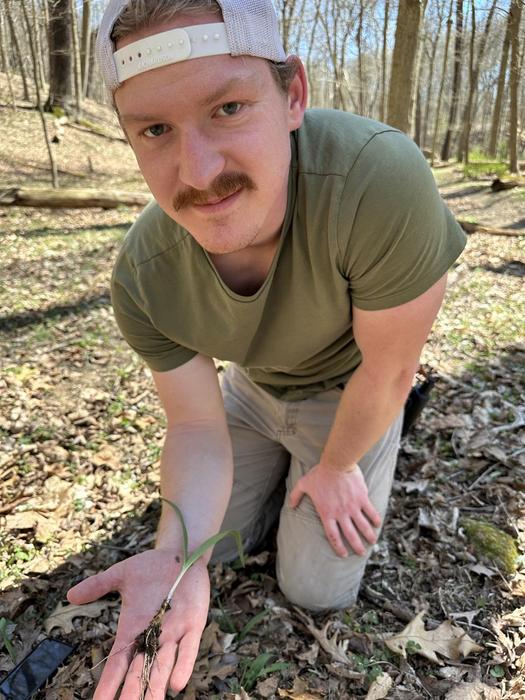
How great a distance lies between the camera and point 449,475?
2.77 m

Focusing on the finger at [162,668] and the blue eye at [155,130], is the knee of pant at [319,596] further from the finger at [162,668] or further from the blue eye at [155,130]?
the blue eye at [155,130]

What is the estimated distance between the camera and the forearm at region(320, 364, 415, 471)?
1973 mm

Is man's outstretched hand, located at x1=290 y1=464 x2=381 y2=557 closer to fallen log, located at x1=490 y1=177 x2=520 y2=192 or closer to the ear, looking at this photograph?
the ear

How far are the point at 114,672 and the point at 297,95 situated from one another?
168cm

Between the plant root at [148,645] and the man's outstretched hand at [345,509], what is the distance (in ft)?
2.94

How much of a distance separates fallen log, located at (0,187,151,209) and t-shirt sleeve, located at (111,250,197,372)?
6239 millimetres

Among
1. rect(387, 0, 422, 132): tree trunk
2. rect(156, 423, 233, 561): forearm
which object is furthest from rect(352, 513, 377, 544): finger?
rect(387, 0, 422, 132): tree trunk

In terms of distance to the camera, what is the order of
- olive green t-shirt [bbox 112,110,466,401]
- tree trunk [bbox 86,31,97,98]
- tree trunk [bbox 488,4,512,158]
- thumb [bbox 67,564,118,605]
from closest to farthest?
thumb [bbox 67,564,118,605] < olive green t-shirt [bbox 112,110,466,401] < tree trunk [bbox 488,4,512,158] < tree trunk [bbox 86,31,97,98]

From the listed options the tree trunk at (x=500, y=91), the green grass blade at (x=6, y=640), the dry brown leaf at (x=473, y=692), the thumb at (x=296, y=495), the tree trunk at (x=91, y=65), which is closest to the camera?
the dry brown leaf at (x=473, y=692)

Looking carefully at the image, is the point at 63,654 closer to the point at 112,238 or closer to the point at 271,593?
the point at 271,593

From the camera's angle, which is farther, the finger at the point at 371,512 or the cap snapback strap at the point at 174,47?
the finger at the point at 371,512

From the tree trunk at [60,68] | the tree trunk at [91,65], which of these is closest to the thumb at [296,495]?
the tree trunk at [60,68]

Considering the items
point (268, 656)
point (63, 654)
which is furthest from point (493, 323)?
point (63, 654)

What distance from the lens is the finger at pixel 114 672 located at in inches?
57.0
